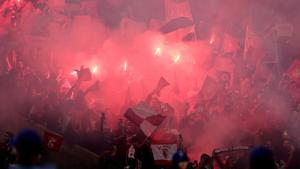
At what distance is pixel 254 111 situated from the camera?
14289 millimetres

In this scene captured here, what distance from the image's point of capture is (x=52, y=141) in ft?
30.0

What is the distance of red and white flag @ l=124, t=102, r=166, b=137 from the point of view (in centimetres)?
795

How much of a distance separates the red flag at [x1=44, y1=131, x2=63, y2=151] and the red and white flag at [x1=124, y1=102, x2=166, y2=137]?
7.19ft

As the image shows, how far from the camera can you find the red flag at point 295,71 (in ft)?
51.9

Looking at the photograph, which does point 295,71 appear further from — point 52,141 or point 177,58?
point 52,141

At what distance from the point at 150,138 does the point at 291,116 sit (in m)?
7.81

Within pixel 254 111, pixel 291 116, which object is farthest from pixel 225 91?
pixel 291 116

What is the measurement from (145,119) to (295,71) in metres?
10.4

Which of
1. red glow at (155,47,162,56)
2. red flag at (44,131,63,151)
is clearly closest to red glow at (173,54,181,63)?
red glow at (155,47,162,56)

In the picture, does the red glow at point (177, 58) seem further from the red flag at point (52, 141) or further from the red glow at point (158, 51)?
the red flag at point (52, 141)

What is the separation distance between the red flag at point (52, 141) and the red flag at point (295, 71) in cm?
1090

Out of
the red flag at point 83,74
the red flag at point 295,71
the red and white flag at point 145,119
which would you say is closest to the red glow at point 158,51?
the red flag at point 295,71

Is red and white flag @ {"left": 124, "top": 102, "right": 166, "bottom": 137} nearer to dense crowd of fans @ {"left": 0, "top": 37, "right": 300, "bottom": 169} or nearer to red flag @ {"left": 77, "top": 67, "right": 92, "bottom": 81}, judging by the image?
dense crowd of fans @ {"left": 0, "top": 37, "right": 300, "bottom": 169}

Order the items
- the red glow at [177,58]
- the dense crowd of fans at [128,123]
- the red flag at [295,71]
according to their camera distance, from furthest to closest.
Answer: the red glow at [177,58]
the red flag at [295,71]
the dense crowd of fans at [128,123]
